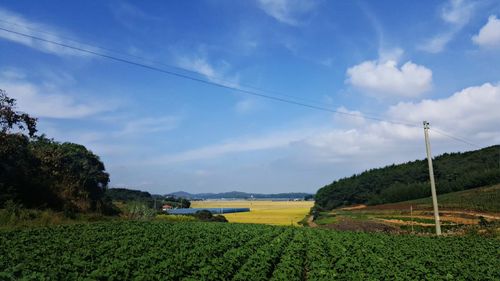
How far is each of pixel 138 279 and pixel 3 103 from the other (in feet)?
93.1

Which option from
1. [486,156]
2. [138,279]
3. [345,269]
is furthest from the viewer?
[486,156]

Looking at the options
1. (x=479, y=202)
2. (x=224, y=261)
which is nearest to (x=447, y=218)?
(x=479, y=202)

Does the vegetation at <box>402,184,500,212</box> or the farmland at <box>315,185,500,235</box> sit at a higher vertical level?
the vegetation at <box>402,184,500,212</box>

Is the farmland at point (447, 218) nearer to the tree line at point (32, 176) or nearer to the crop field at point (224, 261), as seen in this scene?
the crop field at point (224, 261)

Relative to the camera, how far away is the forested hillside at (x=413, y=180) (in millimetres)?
88350

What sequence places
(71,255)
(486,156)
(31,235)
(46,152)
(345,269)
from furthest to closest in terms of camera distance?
1. (486,156)
2. (46,152)
3. (31,235)
4. (71,255)
5. (345,269)

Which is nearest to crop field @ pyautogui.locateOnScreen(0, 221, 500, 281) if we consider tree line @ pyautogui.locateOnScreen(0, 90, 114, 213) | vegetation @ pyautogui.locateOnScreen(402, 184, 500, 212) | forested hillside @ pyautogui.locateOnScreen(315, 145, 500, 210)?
tree line @ pyautogui.locateOnScreen(0, 90, 114, 213)

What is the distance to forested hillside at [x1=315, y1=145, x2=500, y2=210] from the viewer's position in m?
88.4

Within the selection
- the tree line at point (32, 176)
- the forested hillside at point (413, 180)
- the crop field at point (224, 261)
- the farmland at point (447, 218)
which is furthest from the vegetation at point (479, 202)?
the tree line at point (32, 176)

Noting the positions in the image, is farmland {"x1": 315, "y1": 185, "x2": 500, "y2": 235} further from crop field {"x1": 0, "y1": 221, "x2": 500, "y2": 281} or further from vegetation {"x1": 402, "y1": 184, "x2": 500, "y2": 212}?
crop field {"x1": 0, "y1": 221, "x2": 500, "y2": 281}

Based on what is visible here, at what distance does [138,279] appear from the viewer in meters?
10.6

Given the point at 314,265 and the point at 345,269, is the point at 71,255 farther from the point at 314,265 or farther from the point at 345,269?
the point at 345,269

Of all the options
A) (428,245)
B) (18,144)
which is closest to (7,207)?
(18,144)

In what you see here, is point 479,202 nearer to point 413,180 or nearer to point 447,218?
point 447,218
